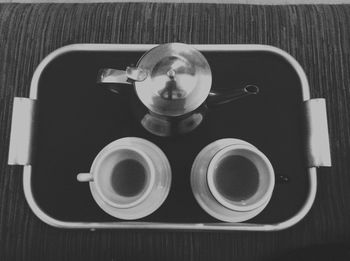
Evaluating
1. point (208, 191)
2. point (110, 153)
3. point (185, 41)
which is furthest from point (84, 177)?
point (185, 41)

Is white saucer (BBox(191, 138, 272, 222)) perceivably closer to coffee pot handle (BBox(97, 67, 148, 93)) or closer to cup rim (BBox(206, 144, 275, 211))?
cup rim (BBox(206, 144, 275, 211))

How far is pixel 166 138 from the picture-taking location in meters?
0.55

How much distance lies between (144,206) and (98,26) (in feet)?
1.18

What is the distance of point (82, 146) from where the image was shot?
1.84 feet

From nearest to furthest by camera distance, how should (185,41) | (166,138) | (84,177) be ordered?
1. (84,177)
2. (166,138)
3. (185,41)

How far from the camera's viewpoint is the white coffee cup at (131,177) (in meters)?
0.44

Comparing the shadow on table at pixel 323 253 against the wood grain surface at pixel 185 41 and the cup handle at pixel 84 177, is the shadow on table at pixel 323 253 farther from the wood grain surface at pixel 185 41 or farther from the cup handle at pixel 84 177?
the cup handle at pixel 84 177

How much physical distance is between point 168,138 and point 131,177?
10cm

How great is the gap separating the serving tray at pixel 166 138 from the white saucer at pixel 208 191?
1.6 inches

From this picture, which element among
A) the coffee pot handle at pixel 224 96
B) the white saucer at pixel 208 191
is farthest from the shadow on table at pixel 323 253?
the coffee pot handle at pixel 224 96

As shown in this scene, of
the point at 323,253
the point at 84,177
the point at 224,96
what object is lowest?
the point at 323,253

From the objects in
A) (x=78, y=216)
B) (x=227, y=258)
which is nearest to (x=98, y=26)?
(x=78, y=216)

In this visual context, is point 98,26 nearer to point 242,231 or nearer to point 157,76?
point 157,76

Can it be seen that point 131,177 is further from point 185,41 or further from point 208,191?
point 185,41
